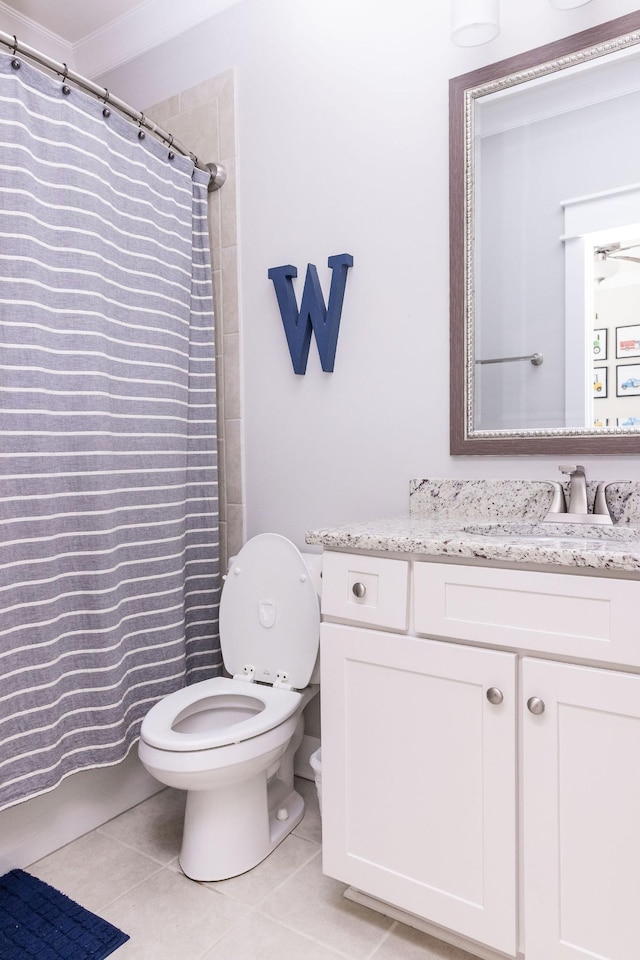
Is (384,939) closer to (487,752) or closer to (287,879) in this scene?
(287,879)

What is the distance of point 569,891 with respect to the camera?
3.68ft

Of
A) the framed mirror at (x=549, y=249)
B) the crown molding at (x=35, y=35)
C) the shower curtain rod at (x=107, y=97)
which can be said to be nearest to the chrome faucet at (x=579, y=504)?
the framed mirror at (x=549, y=249)

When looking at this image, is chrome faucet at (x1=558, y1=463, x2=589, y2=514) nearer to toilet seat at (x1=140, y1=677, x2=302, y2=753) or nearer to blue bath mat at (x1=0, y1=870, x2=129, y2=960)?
toilet seat at (x1=140, y1=677, x2=302, y2=753)

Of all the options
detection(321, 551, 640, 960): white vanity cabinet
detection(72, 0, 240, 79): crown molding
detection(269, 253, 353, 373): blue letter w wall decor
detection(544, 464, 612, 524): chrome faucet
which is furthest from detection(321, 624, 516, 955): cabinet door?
detection(72, 0, 240, 79): crown molding

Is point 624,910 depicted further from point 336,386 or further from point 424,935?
point 336,386

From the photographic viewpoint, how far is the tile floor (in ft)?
4.43

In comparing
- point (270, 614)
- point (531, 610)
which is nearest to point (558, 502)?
point (531, 610)

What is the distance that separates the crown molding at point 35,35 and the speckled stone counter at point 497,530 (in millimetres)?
2211

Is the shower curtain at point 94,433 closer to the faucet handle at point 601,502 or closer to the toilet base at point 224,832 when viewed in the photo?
the toilet base at point 224,832

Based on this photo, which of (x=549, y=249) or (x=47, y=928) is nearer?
(x=47, y=928)

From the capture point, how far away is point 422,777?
4.17 ft

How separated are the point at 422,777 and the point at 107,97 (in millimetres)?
1855

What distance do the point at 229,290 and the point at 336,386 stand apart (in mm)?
551

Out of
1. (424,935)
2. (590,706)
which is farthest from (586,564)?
(424,935)
